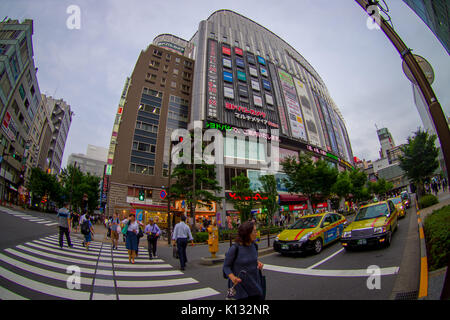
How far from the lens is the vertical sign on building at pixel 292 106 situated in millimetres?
41169

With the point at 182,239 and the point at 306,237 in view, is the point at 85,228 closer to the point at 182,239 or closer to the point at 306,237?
the point at 182,239

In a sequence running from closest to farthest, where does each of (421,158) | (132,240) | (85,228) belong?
(132,240)
(85,228)
(421,158)

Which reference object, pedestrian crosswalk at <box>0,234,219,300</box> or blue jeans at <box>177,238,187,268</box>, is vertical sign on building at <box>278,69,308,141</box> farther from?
pedestrian crosswalk at <box>0,234,219,300</box>

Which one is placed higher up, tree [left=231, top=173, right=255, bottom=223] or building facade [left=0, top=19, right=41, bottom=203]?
building facade [left=0, top=19, right=41, bottom=203]

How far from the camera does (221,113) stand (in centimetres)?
3284

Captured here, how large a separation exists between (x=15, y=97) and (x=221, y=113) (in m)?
31.7

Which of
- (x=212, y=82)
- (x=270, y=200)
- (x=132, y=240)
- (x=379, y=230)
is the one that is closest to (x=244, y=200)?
(x=270, y=200)

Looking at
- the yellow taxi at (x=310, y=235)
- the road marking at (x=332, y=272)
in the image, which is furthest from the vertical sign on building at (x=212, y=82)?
the road marking at (x=332, y=272)

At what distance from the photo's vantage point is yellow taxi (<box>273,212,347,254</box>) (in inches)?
288

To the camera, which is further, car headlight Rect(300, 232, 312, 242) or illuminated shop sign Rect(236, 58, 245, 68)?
illuminated shop sign Rect(236, 58, 245, 68)

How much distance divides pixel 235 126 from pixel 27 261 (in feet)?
99.3

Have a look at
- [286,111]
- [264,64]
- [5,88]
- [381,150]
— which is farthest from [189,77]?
[381,150]

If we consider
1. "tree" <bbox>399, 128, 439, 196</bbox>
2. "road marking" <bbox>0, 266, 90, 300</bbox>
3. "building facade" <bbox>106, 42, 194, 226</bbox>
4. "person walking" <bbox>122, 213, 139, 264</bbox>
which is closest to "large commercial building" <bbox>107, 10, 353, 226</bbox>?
"building facade" <bbox>106, 42, 194, 226</bbox>

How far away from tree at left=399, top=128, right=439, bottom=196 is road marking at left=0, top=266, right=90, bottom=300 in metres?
25.2
